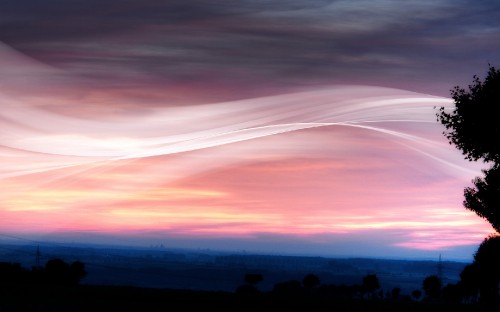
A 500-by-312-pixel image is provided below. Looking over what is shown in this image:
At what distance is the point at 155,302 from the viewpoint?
180 ft

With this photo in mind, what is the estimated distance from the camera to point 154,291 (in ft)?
206

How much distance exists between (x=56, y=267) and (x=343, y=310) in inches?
5649

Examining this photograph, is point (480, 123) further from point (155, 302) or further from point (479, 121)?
point (155, 302)

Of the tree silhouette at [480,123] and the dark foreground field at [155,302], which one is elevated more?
the tree silhouette at [480,123]

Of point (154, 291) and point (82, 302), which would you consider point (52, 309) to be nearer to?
point (82, 302)

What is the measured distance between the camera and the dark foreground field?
49138 mm

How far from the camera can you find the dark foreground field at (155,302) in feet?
161

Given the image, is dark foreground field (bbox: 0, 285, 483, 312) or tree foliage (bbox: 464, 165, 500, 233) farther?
tree foliage (bbox: 464, 165, 500, 233)

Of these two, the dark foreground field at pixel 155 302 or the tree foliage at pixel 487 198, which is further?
the tree foliage at pixel 487 198

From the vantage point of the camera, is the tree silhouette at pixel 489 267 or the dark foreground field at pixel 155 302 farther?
the tree silhouette at pixel 489 267

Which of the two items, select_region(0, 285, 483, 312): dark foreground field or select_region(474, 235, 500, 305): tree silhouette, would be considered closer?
select_region(0, 285, 483, 312): dark foreground field

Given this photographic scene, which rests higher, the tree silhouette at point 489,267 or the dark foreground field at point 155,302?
the tree silhouette at point 489,267

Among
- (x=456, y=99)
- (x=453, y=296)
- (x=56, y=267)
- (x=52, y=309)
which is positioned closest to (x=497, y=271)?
(x=456, y=99)

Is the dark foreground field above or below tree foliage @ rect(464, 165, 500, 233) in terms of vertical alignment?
below
